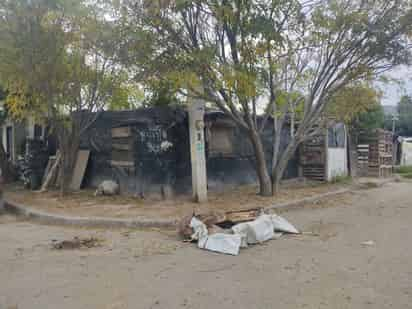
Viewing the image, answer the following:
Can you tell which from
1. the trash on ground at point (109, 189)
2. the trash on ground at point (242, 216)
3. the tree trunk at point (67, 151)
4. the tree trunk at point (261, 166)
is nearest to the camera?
the trash on ground at point (242, 216)

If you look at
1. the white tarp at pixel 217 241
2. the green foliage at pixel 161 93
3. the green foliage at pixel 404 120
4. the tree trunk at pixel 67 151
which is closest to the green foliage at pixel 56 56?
the tree trunk at pixel 67 151

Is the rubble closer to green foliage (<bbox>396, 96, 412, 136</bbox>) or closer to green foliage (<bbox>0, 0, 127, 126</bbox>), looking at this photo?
green foliage (<bbox>0, 0, 127, 126</bbox>)

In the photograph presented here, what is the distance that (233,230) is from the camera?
611 centimetres

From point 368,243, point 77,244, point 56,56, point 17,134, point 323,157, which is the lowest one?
point 368,243

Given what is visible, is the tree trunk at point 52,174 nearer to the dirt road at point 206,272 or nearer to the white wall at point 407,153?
the dirt road at point 206,272

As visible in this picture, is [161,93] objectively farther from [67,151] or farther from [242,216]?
[242,216]

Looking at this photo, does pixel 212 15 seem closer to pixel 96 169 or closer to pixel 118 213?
pixel 118 213

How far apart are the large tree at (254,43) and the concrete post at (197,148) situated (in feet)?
2.02

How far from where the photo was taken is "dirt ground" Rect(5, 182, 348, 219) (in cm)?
820

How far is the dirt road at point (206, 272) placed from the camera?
383 centimetres

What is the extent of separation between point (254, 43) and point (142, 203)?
4.42 metres

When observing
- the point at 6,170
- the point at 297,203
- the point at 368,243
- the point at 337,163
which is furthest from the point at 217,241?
the point at 6,170

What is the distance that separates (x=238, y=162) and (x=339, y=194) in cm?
305

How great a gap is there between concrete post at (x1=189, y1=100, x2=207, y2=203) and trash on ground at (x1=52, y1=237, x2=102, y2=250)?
128 inches
